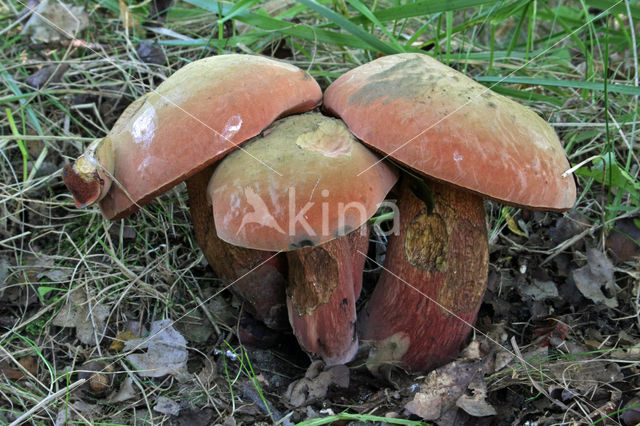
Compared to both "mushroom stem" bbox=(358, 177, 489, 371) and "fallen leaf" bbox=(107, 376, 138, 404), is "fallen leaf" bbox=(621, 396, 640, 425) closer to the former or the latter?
"mushroom stem" bbox=(358, 177, 489, 371)

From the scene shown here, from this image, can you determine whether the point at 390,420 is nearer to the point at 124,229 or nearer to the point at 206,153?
the point at 206,153

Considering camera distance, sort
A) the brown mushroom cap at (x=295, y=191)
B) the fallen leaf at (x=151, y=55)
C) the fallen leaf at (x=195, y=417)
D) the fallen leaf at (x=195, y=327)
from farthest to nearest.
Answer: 1. the fallen leaf at (x=151, y=55)
2. the fallen leaf at (x=195, y=327)
3. the fallen leaf at (x=195, y=417)
4. the brown mushroom cap at (x=295, y=191)

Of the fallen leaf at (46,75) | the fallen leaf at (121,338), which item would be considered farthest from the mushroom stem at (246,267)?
the fallen leaf at (46,75)

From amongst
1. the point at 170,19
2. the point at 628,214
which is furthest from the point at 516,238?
the point at 170,19

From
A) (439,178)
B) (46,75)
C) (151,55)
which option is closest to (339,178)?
(439,178)

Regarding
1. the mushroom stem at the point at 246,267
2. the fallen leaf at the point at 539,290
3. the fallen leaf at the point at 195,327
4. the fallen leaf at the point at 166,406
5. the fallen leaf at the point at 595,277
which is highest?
the mushroom stem at the point at 246,267

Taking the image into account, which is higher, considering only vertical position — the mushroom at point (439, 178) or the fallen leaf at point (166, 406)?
the mushroom at point (439, 178)

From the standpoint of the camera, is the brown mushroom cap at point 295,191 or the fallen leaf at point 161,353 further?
the fallen leaf at point 161,353

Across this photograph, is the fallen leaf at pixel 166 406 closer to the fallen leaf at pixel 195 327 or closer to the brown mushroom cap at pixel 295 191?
the fallen leaf at pixel 195 327
